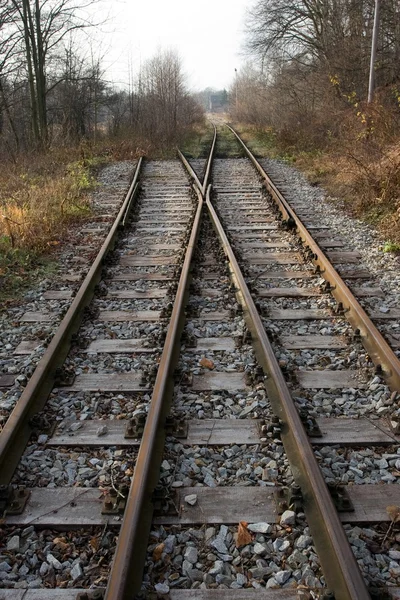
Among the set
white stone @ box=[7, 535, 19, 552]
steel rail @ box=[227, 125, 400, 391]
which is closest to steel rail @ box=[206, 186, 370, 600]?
steel rail @ box=[227, 125, 400, 391]

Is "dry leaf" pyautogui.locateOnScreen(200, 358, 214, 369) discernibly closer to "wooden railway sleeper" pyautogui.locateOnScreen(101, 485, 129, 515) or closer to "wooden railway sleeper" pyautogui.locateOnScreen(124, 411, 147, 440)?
"wooden railway sleeper" pyautogui.locateOnScreen(124, 411, 147, 440)

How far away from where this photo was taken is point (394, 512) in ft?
8.64

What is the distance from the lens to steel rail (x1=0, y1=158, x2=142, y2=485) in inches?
119

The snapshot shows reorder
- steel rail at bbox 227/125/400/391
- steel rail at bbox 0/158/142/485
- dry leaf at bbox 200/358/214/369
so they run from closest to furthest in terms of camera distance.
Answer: steel rail at bbox 0/158/142/485
steel rail at bbox 227/125/400/391
dry leaf at bbox 200/358/214/369

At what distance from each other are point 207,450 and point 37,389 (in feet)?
4.39

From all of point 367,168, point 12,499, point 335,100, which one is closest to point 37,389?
point 12,499

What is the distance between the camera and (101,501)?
9.03 ft

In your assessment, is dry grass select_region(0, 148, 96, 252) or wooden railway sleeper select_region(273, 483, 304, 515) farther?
dry grass select_region(0, 148, 96, 252)

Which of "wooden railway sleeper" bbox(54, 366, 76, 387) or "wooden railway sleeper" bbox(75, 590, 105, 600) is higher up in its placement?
"wooden railway sleeper" bbox(54, 366, 76, 387)

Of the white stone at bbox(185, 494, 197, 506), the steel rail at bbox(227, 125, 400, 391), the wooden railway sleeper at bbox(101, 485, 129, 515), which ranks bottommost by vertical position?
the white stone at bbox(185, 494, 197, 506)

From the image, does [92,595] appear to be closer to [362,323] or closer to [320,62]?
[362,323]

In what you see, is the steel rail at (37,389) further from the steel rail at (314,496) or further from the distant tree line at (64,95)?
the distant tree line at (64,95)

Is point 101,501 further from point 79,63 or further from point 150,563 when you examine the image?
point 79,63

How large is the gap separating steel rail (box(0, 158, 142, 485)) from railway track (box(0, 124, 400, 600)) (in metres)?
Result: 0.01
